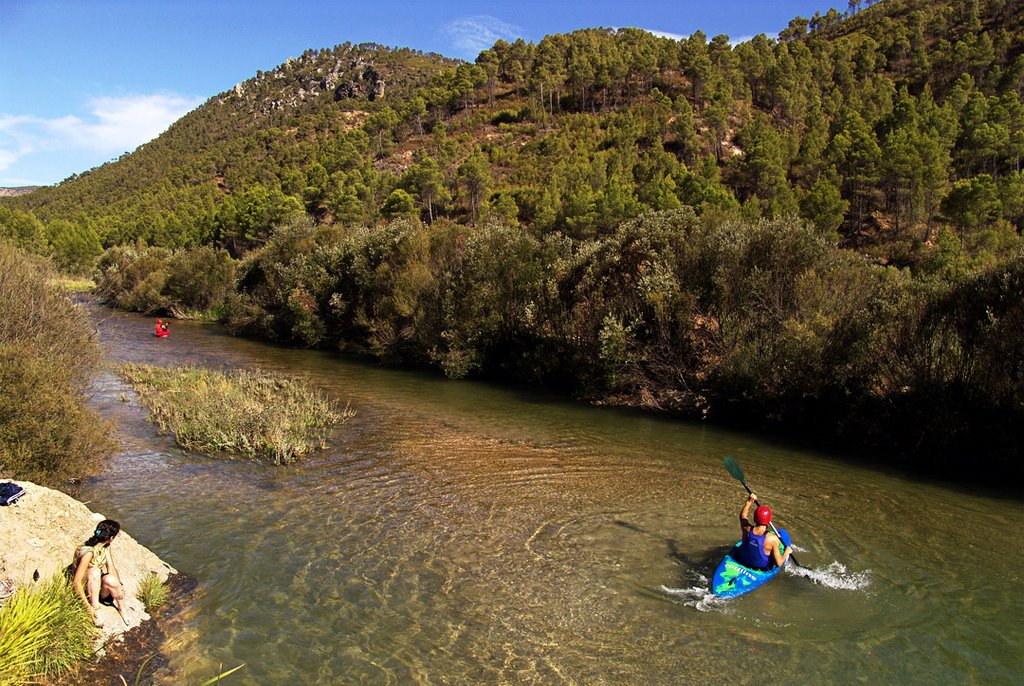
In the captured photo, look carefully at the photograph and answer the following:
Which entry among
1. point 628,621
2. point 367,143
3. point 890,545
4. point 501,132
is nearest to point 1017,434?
point 890,545

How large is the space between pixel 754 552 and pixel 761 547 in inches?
6.0

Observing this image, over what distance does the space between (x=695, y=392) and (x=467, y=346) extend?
13718 mm

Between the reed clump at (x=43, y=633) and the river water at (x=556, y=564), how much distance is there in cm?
115

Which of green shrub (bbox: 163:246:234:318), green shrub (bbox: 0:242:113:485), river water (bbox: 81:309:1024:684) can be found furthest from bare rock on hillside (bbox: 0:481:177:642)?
green shrub (bbox: 163:246:234:318)

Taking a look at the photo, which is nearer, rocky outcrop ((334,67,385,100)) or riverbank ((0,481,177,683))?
riverbank ((0,481,177,683))

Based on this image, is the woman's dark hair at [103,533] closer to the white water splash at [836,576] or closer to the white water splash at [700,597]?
the white water splash at [700,597]

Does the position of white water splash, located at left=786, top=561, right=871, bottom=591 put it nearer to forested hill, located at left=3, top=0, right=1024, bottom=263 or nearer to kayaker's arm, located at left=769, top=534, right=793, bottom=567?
kayaker's arm, located at left=769, top=534, right=793, bottom=567

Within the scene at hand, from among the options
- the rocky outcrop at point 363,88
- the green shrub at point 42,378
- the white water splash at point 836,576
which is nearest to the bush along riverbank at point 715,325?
the white water splash at point 836,576

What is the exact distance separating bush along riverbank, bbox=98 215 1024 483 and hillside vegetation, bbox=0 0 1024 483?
10 cm

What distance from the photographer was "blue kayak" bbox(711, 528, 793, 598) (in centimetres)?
1045

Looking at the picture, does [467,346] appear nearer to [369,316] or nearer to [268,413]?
[369,316]

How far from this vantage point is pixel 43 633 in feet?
23.4

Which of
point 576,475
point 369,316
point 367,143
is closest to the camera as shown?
point 576,475

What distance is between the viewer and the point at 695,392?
26.2m
